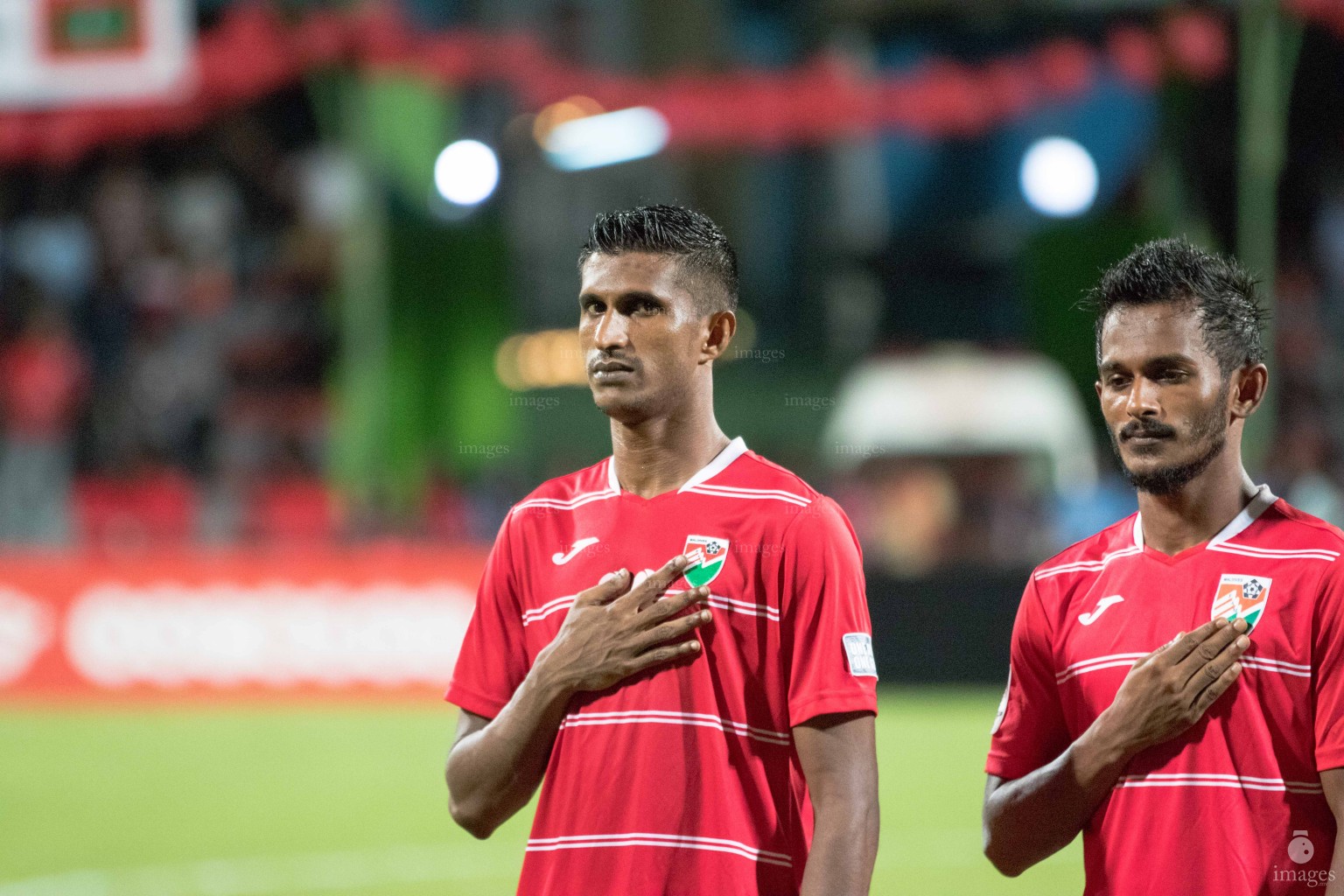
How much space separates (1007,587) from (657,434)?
332 inches

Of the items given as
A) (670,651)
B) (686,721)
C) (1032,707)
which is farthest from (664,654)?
(1032,707)

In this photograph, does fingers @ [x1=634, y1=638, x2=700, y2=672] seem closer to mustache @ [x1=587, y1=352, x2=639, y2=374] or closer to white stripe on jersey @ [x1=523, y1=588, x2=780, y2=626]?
white stripe on jersey @ [x1=523, y1=588, x2=780, y2=626]

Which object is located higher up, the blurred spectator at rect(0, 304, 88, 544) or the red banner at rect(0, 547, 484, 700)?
the blurred spectator at rect(0, 304, 88, 544)

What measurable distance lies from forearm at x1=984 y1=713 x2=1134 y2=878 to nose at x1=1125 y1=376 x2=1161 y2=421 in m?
0.51

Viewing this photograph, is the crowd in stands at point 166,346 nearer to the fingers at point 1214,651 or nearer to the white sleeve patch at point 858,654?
the white sleeve patch at point 858,654

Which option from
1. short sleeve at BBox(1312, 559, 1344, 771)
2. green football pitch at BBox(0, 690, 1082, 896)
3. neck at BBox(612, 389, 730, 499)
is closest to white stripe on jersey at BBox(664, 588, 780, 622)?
neck at BBox(612, 389, 730, 499)

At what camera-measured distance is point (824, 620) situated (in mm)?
2742

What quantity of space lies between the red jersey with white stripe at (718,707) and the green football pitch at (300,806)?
4535mm

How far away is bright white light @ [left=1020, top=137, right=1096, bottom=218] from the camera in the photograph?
13.1m

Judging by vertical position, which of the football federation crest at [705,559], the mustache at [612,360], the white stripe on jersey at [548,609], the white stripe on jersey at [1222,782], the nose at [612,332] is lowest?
the white stripe on jersey at [1222,782]

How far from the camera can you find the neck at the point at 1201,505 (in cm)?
281

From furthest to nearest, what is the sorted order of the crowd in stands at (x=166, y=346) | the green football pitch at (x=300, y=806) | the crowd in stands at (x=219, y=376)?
the crowd in stands at (x=166, y=346)
the crowd in stands at (x=219, y=376)
the green football pitch at (x=300, y=806)

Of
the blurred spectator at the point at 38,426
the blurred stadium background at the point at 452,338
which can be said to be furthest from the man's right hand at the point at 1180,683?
the blurred spectator at the point at 38,426

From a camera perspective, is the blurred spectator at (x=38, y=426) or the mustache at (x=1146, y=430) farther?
the blurred spectator at (x=38, y=426)
